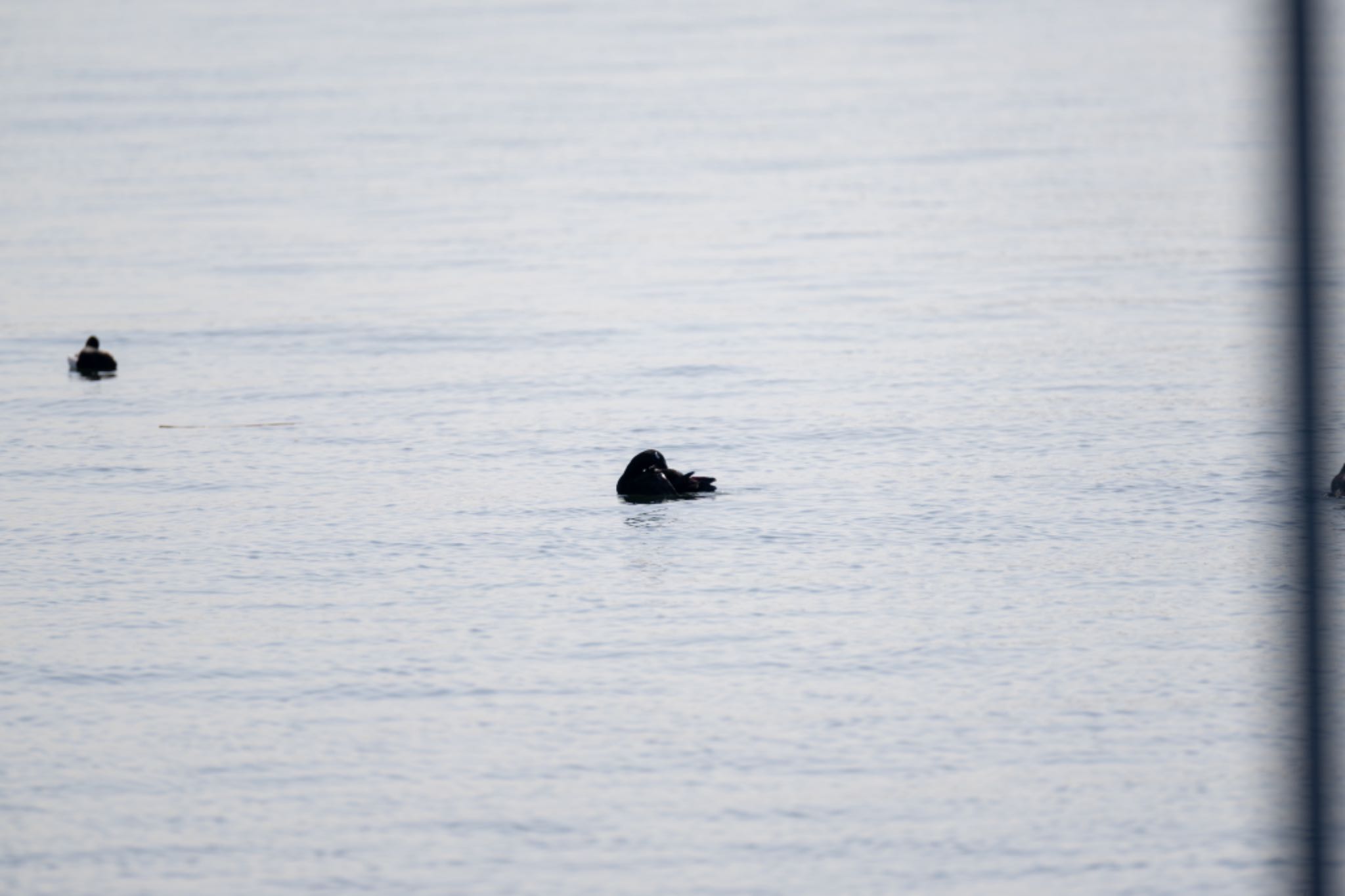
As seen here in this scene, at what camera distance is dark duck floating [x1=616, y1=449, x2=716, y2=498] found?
12.8 m

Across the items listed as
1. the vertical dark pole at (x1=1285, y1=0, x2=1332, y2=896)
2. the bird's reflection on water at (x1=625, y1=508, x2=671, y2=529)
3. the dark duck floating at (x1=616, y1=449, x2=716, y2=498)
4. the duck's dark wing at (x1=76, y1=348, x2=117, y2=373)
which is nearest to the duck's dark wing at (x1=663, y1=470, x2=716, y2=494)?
the dark duck floating at (x1=616, y1=449, x2=716, y2=498)

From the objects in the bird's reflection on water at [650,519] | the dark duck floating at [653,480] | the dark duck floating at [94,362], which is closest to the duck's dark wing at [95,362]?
the dark duck floating at [94,362]

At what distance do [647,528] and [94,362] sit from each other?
6518 mm

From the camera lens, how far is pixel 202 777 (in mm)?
8414

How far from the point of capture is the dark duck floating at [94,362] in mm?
16812

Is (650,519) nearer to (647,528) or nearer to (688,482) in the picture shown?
(647,528)

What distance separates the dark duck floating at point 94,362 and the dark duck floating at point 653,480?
226 inches

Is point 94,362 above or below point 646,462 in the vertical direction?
above

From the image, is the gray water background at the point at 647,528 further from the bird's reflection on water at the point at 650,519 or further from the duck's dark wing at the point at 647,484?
the duck's dark wing at the point at 647,484

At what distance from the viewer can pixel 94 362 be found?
55.3 feet

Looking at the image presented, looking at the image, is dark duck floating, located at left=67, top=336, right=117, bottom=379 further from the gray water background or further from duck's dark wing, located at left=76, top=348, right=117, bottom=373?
the gray water background

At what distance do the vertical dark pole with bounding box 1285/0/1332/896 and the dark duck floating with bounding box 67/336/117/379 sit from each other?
13.8 meters

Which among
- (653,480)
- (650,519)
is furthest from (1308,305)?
(653,480)

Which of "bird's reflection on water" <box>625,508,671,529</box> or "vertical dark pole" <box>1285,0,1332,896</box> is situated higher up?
"bird's reflection on water" <box>625,508,671,529</box>
